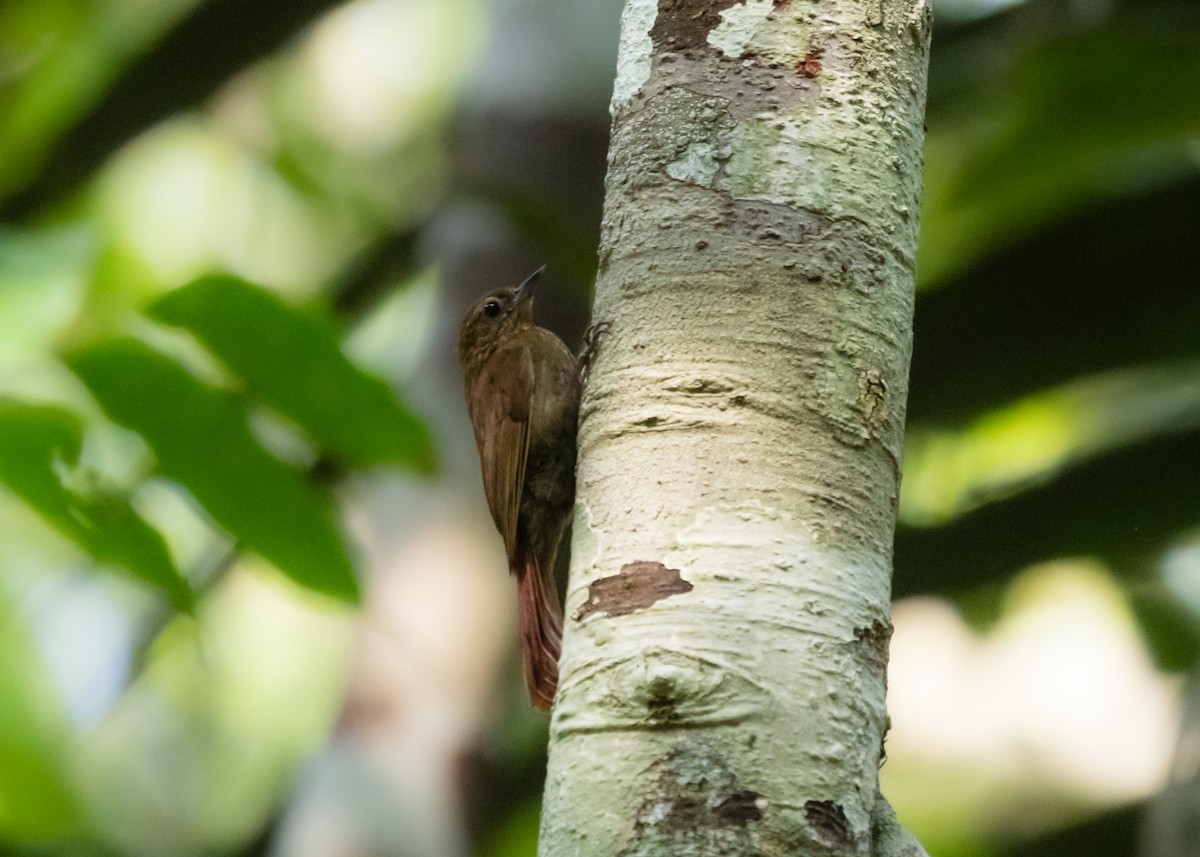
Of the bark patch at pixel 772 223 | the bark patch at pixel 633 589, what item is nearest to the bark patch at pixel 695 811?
the bark patch at pixel 633 589

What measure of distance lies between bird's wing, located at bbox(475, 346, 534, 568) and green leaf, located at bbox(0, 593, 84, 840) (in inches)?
34.9

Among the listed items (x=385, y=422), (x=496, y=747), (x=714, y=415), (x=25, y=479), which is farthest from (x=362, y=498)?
(x=714, y=415)

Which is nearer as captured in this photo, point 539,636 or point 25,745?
point 25,745

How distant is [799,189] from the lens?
5.13 feet

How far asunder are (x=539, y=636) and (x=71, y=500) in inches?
43.0

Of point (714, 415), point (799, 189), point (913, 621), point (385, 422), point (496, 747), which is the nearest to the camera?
point (714, 415)

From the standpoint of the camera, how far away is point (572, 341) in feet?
12.9

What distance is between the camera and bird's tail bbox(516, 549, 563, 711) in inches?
99.9

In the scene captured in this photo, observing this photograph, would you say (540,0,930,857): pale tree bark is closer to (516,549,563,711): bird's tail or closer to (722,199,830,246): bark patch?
(722,199,830,246): bark patch

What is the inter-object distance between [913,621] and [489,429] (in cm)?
271

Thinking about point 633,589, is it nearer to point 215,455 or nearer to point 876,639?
point 876,639

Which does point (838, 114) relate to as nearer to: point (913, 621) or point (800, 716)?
point (800, 716)

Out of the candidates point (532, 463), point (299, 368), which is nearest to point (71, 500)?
point (299, 368)

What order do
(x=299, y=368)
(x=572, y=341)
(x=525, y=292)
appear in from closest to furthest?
(x=299, y=368), (x=525, y=292), (x=572, y=341)
